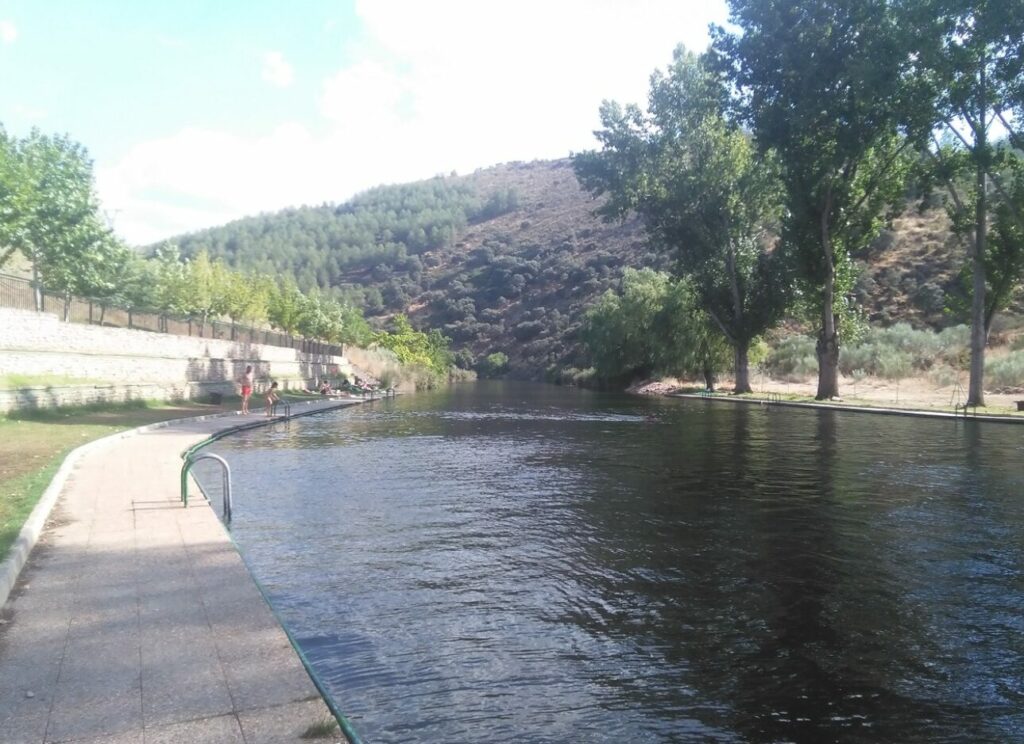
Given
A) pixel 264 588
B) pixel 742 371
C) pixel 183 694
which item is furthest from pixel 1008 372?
pixel 183 694

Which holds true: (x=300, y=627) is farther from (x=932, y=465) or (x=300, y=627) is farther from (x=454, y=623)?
(x=932, y=465)

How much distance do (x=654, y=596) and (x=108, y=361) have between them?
2744 centimetres

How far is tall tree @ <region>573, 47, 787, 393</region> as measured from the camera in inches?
1703

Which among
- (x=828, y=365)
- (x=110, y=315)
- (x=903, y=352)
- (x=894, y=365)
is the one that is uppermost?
(x=110, y=315)

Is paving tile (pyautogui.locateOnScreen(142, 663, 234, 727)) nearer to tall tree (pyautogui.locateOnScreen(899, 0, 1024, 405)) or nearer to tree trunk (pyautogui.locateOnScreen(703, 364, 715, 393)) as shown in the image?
tall tree (pyautogui.locateOnScreen(899, 0, 1024, 405))

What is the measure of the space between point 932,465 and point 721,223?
103 ft

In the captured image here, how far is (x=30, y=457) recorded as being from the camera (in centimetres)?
1404

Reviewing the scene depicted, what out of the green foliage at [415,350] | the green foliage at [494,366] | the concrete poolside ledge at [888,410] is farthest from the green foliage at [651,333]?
the green foliage at [494,366]

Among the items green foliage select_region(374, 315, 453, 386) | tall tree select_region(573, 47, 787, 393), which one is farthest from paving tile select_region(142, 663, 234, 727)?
green foliage select_region(374, 315, 453, 386)

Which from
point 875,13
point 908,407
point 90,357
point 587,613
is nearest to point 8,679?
point 587,613

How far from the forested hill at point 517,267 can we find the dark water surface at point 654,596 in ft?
194

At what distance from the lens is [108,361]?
28.8 metres

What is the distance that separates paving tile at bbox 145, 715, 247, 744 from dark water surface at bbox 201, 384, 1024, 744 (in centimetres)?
91

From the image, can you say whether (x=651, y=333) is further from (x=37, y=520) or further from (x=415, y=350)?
(x=37, y=520)
